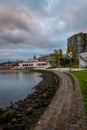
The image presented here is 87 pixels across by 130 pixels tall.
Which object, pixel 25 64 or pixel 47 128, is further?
pixel 25 64

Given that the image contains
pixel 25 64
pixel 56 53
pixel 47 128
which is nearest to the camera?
pixel 47 128

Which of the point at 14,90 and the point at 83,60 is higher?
the point at 83,60

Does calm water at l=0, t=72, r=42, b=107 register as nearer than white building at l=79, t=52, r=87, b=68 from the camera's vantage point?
Yes

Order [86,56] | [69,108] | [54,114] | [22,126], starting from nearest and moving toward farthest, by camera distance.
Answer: [22,126] < [54,114] < [69,108] < [86,56]

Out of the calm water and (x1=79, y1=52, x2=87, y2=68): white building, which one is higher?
(x1=79, y1=52, x2=87, y2=68): white building

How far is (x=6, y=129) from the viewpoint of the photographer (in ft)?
44.2

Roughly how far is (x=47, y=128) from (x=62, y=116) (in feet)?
7.68

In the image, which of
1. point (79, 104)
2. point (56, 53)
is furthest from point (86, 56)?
point (79, 104)

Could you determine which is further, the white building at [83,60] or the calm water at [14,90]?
the white building at [83,60]

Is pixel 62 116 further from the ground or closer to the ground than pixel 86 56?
closer to the ground

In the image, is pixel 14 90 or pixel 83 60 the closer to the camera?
pixel 14 90

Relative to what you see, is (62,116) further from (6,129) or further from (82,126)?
Result: (6,129)

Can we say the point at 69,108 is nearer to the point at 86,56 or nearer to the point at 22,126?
the point at 22,126

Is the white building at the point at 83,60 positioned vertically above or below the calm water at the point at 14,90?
above
